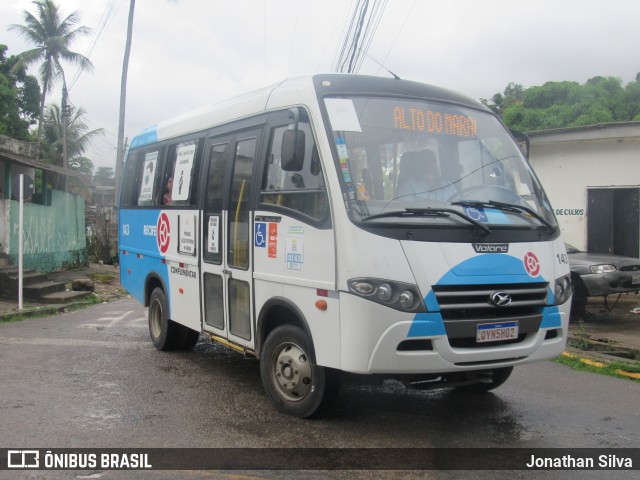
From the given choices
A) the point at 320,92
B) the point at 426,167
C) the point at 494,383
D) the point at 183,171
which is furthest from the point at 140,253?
the point at 494,383

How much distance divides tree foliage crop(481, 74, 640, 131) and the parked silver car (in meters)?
18.5

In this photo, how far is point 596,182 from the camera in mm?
14234

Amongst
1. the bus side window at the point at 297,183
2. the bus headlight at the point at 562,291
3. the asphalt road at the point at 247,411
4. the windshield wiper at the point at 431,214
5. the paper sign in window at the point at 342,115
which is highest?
the paper sign in window at the point at 342,115

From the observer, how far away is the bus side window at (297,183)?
193 inches

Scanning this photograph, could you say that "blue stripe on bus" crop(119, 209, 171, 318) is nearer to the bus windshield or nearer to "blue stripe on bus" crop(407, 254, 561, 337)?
the bus windshield

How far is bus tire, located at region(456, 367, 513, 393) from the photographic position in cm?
593

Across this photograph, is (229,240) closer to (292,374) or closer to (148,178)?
(292,374)

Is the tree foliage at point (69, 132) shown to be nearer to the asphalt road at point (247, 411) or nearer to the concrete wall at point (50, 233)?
the concrete wall at point (50, 233)

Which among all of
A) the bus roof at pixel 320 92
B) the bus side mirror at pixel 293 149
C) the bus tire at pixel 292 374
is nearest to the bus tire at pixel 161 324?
the bus roof at pixel 320 92

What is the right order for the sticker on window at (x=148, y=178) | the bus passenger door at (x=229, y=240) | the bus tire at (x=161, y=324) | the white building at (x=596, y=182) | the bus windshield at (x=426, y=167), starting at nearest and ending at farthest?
the bus windshield at (x=426, y=167)
the bus passenger door at (x=229, y=240)
the bus tire at (x=161, y=324)
the sticker on window at (x=148, y=178)
the white building at (x=596, y=182)

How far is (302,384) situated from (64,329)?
6367 mm

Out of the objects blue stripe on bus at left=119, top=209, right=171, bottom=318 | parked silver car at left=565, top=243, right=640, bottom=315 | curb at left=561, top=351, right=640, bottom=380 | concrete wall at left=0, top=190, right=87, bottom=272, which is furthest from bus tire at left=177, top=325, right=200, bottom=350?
concrete wall at left=0, top=190, right=87, bottom=272

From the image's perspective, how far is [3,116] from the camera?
90.7 feet

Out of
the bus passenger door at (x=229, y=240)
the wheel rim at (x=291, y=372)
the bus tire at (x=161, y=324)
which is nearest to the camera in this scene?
the wheel rim at (x=291, y=372)
